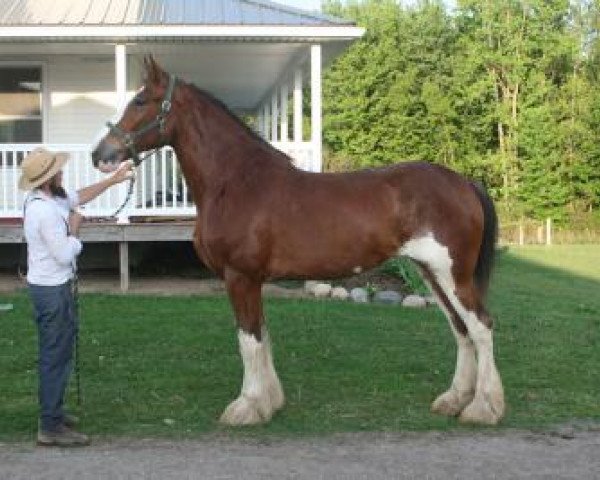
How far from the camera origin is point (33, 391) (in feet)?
23.9

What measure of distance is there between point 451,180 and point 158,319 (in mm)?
5149

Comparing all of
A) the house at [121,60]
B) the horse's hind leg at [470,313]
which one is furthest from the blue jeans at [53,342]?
the house at [121,60]

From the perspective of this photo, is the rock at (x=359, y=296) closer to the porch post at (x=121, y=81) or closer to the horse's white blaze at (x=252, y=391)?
the porch post at (x=121, y=81)

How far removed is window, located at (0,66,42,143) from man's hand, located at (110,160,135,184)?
10348 millimetres

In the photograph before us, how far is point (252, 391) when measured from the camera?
6.34 m

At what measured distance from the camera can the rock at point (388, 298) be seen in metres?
12.4

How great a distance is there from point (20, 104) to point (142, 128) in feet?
34.0

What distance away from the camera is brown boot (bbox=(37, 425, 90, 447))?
18.7ft

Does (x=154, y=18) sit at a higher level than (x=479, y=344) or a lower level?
higher

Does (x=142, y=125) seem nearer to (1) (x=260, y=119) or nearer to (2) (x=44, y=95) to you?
(2) (x=44, y=95)

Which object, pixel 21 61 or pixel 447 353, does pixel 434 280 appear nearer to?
pixel 447 353

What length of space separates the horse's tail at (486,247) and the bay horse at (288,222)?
0.13ft

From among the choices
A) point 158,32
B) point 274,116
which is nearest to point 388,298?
point 158,32

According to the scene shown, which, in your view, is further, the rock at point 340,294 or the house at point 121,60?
the house at point 121,60
